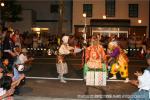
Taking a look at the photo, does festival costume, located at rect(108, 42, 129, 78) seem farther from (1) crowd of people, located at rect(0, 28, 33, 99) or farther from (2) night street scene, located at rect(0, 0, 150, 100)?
(1) crowd of people, located at rect(0, 28, 33, 99)

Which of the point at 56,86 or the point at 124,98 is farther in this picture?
the point at 56,86

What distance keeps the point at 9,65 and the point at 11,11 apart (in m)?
41.2

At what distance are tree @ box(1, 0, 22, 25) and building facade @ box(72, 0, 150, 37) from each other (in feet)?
22.3

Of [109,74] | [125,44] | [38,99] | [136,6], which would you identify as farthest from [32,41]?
[136,6]

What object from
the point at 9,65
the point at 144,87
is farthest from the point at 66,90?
the point at 144,87

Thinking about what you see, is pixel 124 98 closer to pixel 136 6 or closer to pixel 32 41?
pixel 32 41

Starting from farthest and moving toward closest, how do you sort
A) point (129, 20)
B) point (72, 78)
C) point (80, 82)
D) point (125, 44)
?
point (129, 20)
point (125, 44)
point (72, 78)
point (80, 82)

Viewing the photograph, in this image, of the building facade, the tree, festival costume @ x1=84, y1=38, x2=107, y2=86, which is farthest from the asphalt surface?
the tree

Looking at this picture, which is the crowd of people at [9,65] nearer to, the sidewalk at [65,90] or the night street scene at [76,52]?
the night street scene at [76,52]

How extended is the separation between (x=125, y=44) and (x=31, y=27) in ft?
87.7

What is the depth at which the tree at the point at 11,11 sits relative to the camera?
53.8 meters

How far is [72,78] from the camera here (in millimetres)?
17656

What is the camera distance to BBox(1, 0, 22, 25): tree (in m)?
53.8

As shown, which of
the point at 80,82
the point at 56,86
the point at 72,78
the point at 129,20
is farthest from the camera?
the point at 129,20
